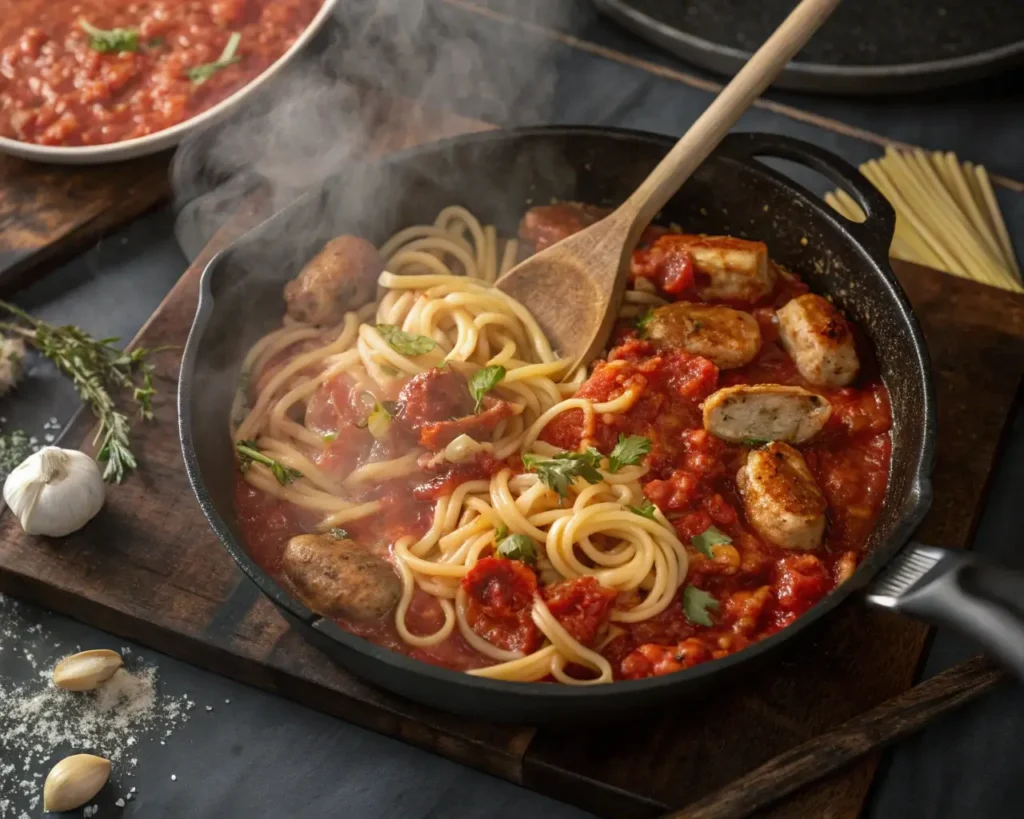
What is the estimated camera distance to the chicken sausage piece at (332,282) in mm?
5203

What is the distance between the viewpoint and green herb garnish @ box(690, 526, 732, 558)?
457 centimetres

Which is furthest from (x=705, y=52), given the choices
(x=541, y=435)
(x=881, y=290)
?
(x=541, y=435)

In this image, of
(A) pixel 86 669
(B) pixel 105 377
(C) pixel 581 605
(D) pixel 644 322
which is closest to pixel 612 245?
(D) pixel 644 322

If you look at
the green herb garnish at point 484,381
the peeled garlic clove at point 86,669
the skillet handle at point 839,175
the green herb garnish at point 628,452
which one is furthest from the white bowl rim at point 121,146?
the green herb garnish at point 628,452

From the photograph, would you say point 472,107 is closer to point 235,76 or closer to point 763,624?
point 235,76

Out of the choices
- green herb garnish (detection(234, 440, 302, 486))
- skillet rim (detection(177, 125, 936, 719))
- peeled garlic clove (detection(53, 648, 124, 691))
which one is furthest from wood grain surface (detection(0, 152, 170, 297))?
peeled garlic clove (detection(53, 648, 124, 691))

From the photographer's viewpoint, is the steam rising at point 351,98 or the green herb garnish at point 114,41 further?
the green herb garnish at point 114,41

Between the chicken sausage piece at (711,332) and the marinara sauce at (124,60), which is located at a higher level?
the chicken sausage piece at (711,332)

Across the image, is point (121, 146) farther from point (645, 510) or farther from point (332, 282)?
point (645, 510)

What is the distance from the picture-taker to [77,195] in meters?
6.41

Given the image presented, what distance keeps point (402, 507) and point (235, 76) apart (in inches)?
127

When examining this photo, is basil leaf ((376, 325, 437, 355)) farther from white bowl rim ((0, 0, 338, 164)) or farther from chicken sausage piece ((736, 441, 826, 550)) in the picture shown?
white bowl rim ((0, 0, 338, 164))

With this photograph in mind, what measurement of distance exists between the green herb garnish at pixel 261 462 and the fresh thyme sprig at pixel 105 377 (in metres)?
0.53

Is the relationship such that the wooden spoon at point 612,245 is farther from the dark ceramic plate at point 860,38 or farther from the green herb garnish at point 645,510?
the dark ceramic plate at point 860,38
